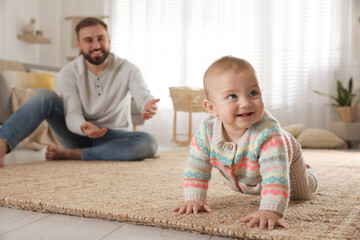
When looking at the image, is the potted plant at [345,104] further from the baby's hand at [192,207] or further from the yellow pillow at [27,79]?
the baby's hand at [192,207]

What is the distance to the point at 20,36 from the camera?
4.12 m

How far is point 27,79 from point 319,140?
2.48 m

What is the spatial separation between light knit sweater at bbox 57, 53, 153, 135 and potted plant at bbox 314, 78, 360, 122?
7.46 feet

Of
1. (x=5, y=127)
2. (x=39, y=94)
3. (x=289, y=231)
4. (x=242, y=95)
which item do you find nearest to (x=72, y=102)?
(x=39, y=94)

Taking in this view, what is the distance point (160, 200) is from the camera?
0.97 metres

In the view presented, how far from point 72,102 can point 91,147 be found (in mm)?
254

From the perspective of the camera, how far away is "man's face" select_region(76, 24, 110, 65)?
1.88m

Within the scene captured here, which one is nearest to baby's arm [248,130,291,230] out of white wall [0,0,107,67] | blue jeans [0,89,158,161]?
blue jeans [0,89,158,161]

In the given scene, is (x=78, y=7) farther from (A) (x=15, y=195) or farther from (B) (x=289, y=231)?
(B) (x=289, y=231)

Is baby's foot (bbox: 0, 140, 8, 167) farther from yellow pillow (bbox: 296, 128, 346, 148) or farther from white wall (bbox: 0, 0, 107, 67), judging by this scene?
white wall (bbox: 0, 0, 107, 67)

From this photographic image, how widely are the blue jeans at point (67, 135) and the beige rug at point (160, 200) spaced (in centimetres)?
25

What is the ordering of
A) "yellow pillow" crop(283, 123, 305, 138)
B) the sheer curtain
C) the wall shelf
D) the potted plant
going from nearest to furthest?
"yellow pillow" crop(283, 123, 305, 138) < the potted plant < the sheer curtain < the wall shelf

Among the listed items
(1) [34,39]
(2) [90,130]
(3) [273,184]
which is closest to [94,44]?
(2) [90,130]

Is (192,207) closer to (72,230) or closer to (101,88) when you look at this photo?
(72,230)
